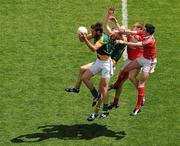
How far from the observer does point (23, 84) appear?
2072 centimetres

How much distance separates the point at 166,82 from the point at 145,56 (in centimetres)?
251

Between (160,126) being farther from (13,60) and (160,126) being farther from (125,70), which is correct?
(13,60)

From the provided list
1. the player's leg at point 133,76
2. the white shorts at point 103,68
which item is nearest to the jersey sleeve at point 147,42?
the player's leg at point 133,76

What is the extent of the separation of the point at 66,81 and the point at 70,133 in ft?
9.39

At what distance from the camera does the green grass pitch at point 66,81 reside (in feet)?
60.1

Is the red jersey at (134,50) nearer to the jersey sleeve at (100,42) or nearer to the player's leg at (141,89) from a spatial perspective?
the player's leg at (141,89)

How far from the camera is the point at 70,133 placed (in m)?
18.4

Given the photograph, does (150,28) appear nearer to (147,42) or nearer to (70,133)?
(147,42)

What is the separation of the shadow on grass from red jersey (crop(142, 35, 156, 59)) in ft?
7.41

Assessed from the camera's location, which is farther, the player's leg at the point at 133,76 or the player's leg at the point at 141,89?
the player's leg at the point at 133,76

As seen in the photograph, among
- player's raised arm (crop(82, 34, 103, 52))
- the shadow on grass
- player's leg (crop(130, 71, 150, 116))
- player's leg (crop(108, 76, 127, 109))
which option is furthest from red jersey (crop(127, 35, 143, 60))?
the shadow on grass

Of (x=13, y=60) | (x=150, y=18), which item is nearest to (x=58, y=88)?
(x=13, y=60)

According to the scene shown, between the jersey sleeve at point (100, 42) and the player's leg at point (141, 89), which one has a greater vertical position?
the jersey sleeve at point (100, 42)

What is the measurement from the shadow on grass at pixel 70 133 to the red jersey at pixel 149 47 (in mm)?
2258
